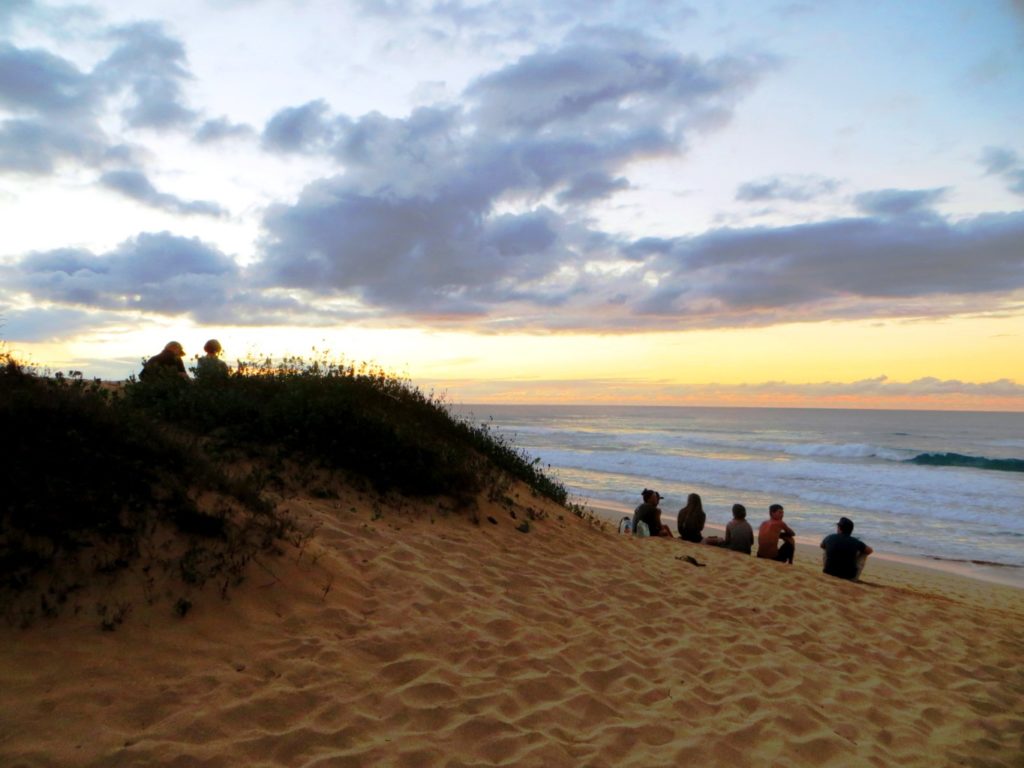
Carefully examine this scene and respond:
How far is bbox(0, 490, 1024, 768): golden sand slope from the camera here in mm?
4082

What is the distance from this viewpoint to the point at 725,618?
797 centimetres

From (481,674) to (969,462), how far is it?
50.8 m

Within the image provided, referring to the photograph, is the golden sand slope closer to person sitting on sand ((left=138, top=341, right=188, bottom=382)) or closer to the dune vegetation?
the dune vegetation

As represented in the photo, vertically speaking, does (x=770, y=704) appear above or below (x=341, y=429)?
below

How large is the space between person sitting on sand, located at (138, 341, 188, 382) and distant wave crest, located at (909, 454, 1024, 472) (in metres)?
46.5

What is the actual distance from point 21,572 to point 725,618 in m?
7.13

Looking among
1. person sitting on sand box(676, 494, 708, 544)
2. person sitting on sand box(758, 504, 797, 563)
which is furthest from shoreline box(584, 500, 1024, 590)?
person sitting on sand box(758, 504, 797, 563)

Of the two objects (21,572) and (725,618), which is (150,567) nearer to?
(21,572)

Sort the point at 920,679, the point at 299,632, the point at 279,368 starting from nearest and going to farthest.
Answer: the point at 299,632 < the point at 920,679 < the point at 279,368

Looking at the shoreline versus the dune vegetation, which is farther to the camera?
the shoreline

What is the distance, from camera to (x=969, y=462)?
44.9 metres

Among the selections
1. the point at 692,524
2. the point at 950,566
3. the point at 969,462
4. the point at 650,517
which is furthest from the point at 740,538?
the point at 969,462

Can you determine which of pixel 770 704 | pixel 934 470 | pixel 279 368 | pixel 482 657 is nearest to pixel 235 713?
pixel 482 657

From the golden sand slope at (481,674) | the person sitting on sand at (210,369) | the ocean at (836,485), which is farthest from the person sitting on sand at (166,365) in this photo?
the ocean at (836,485)
